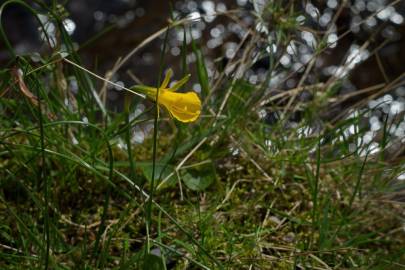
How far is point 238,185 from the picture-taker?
2.13 m

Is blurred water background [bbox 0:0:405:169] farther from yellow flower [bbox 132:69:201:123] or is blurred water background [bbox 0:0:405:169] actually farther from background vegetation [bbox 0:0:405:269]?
yellow flower [bbox 132:69:201:123]

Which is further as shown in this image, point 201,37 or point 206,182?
point 201,37

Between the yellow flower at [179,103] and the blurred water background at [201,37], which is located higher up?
the yellow flower at [179,103]

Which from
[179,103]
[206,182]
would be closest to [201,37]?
[206,182]

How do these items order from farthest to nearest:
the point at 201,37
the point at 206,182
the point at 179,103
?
the point at 201,37 < the point at 206,182 < the point at 179,103

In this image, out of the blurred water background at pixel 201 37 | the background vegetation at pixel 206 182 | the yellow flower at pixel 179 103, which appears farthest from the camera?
the blurred water background at pixel 201 37

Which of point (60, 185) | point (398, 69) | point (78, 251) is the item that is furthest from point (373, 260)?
point (398, 69)

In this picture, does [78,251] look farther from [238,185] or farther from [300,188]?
[300,188]

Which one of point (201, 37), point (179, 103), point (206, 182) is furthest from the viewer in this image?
point (201, 37)

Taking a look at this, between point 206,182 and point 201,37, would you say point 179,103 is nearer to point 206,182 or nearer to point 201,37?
point 206,182

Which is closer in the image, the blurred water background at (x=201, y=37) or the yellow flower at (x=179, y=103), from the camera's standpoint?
the yellow flower at (x=179, y=103)

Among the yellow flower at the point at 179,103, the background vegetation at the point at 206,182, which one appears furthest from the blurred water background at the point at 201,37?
the yellow flower at the point at 179,103

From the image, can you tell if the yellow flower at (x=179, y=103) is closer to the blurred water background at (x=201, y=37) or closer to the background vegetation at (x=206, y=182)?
the background vegetation at (x=206, y=182)

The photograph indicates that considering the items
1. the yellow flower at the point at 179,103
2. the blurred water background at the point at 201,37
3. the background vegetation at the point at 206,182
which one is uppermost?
the yellow flower at the point at 179,103
